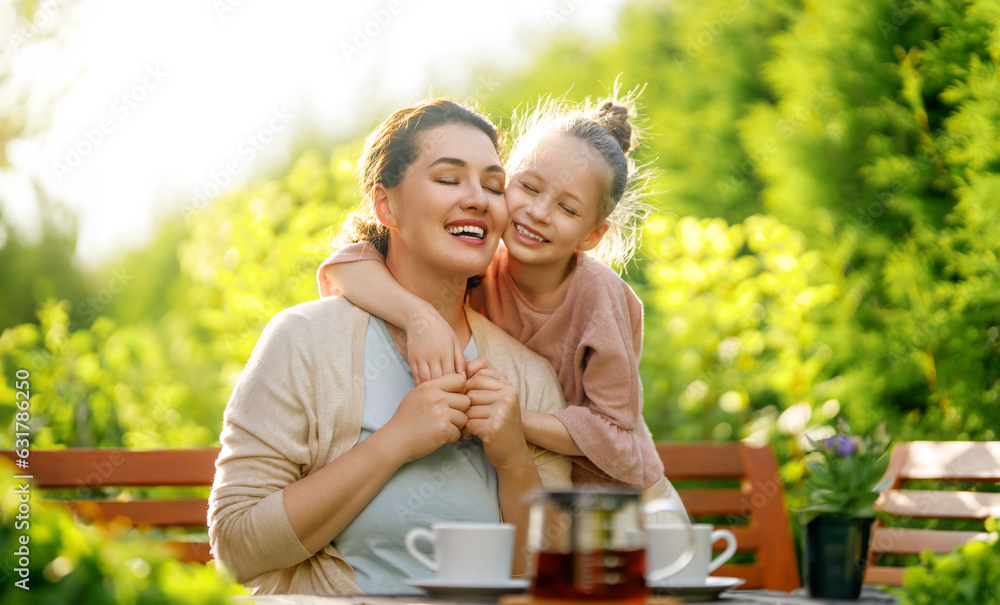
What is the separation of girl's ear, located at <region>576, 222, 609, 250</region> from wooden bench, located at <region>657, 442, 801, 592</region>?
0.86 meters

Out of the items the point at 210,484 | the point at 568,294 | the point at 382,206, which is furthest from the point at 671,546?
the point at 210,484

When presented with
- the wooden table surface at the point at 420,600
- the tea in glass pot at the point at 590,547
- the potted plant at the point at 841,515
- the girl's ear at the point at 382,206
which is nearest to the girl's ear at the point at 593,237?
the girl's ear at the point at 382,206

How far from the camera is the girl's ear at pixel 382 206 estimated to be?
238 cm

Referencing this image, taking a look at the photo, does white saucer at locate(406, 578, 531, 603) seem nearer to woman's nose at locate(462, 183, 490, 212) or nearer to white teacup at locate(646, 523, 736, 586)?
white teacup at locate(646, 523, 736, 586)

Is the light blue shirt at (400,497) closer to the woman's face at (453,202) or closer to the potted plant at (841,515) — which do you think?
the woman's face at (453,202)

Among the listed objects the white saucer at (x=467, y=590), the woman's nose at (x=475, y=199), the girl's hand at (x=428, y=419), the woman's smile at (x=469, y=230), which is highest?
the woman's nose at (x=475, y=199)

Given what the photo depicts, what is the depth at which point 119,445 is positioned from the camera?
13.3 feet

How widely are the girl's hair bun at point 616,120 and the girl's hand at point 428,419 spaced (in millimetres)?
1068

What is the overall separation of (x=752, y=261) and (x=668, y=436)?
1024 mm

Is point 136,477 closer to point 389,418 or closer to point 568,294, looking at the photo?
point 389,418

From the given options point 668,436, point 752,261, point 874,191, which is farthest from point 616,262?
point 874,191

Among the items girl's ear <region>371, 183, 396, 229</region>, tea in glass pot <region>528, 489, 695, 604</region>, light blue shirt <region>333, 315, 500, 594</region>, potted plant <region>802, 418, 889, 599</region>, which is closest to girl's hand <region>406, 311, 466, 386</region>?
light blue shirt <region>333, 315, 500, 594</region>

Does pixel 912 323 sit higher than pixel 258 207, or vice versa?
pixel 258 207

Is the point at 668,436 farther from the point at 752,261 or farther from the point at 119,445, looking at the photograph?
the point at 119,445
